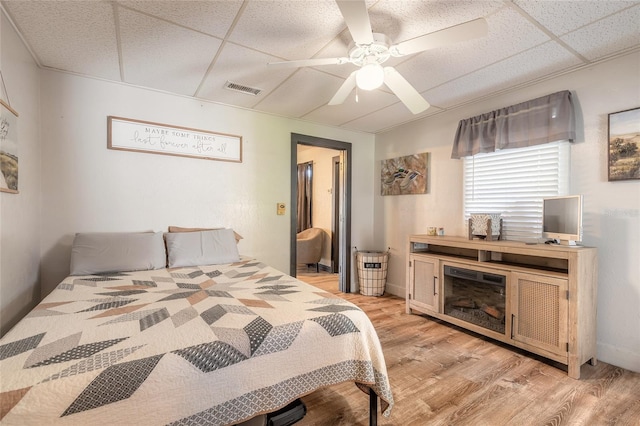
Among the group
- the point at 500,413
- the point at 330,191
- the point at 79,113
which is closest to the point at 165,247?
the point at 79,113

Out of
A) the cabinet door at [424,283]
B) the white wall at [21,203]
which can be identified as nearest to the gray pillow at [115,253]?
the white wall at [21,203]

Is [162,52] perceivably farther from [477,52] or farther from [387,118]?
[387,118]

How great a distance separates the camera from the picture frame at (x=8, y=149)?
169 cm

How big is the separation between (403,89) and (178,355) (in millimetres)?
2062

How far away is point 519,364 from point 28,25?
4.19m

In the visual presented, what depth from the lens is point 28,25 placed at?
6.05 feet

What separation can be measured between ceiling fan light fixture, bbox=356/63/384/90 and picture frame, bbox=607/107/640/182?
1.90 meters

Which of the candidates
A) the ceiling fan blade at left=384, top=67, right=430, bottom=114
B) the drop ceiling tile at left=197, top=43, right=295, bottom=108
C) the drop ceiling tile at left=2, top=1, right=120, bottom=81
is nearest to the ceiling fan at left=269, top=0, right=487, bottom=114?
the ceiling fan blade at left=384, top=67, right=430, bottom=114

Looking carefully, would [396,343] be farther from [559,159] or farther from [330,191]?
[330,191]

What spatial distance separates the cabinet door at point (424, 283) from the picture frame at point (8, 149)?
343 cm

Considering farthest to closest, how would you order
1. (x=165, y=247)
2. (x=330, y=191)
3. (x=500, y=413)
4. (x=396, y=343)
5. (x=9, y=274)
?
(x=330, y=191)
(x=165, y=247)
(x=396, y=343)
(x=9, y=274)
(x=500, y=413)

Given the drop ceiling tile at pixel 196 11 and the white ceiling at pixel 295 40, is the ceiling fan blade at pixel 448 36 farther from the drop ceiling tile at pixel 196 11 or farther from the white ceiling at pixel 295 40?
the drop ceiling tile at pixel 196 11

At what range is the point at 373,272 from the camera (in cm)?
391

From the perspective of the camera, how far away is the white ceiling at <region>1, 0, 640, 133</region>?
1.69 metres
